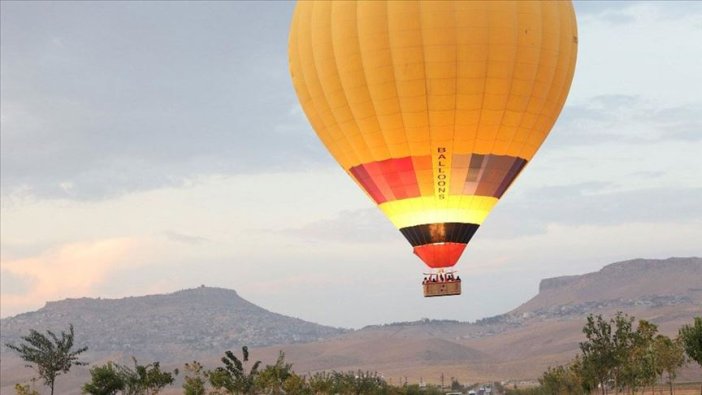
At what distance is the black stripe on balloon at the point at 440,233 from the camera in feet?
154

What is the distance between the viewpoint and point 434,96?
44438mm

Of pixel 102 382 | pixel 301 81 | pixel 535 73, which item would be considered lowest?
pixel 102 382

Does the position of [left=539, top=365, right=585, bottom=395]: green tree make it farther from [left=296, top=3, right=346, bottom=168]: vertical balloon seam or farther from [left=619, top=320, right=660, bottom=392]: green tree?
[left=296, top=3, right=346, bottom=168]: vertical balloon seam

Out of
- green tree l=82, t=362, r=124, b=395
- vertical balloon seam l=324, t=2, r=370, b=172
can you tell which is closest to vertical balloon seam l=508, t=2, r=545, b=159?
vertical balloon seam l=324, t=2, r=370, b=172

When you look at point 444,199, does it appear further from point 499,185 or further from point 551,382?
point 551,382

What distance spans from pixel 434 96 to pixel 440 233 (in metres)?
6.87

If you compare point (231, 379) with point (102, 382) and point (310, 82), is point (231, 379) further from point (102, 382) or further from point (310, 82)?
point (310, 82)

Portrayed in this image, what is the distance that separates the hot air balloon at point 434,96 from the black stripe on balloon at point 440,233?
0.18 ft

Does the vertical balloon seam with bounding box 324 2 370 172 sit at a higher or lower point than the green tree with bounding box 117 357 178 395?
higher

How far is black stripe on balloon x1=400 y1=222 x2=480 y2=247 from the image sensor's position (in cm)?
4681

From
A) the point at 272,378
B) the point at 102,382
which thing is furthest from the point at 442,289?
the point at 272,378

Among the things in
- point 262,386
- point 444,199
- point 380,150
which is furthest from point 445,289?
point 262,386

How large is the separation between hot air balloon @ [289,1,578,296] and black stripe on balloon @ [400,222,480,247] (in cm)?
6

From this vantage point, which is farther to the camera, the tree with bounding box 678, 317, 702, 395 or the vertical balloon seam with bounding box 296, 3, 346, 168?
the tree with bounding box 678, 317, 702, 395
